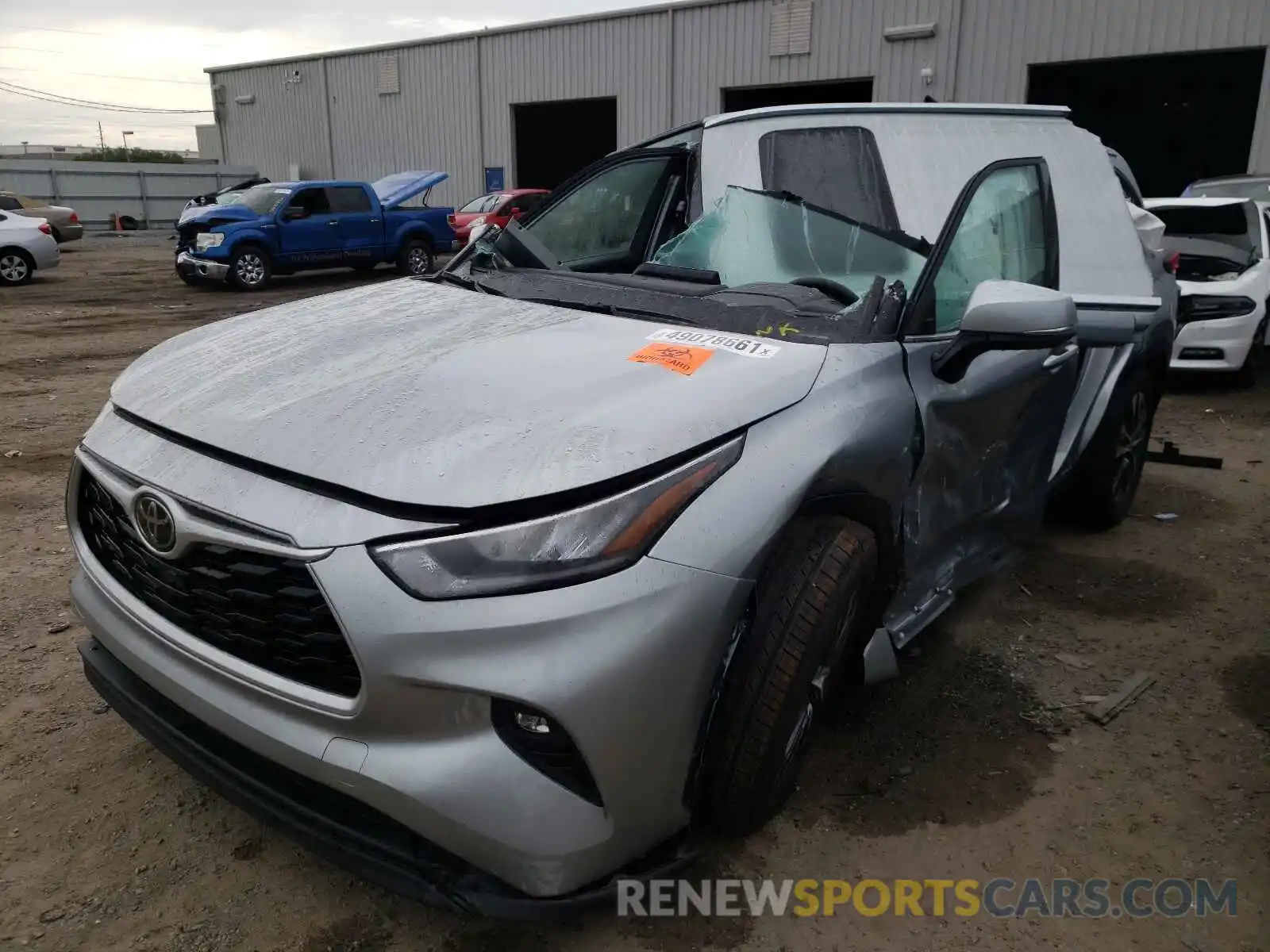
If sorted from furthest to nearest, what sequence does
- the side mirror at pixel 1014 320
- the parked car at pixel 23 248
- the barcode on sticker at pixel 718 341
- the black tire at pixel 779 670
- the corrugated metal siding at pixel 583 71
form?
the corrugated metal siding at pixel 583 71
the parked car at pixel 23 248
the side mirror at pixel 1014 320
the barcode on sticker at pixel 718 341
the black tire at pixel 779 670

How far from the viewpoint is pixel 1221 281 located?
7.88m

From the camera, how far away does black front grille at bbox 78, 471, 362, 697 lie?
1.68 m

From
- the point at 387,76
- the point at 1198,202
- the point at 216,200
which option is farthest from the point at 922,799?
the point at 387,76

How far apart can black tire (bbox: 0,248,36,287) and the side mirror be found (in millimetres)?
15993

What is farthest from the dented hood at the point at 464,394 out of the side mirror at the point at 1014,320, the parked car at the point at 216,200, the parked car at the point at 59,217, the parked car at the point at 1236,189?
the parked car at the point at 59,217

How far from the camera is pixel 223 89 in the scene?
32.0 meters

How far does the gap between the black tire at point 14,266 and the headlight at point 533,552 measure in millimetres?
15940

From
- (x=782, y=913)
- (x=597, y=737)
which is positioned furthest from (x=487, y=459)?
(x=782, y=913)

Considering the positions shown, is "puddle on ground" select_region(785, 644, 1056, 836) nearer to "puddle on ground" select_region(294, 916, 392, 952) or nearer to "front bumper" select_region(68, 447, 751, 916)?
"front bumper" select_region(68, 447, 751, 916)

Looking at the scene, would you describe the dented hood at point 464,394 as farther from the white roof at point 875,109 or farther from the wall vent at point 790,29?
the wall vent at point 790,29

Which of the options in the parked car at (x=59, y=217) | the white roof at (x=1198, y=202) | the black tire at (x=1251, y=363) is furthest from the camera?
the parked car at (x=59, y=217)

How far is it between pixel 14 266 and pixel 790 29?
1458 cm

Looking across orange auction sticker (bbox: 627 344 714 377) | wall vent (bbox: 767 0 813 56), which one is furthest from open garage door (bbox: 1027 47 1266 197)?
orange auction sticker (bbox: 627 344 714 377)

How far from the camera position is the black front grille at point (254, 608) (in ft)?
5.52
